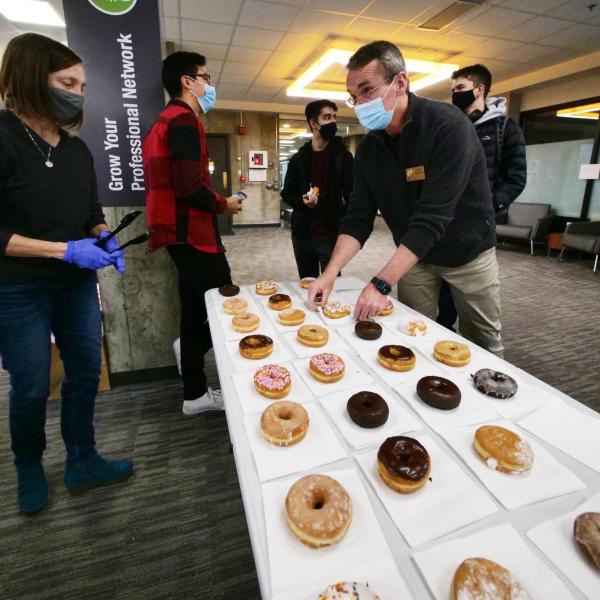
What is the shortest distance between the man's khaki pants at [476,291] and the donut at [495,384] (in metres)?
0.69

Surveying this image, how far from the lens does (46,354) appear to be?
1304 mm

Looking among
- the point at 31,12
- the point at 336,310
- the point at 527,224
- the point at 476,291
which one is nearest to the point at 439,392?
the point at 336,310

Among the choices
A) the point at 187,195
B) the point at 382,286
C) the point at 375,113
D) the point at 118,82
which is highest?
the point at 118,82

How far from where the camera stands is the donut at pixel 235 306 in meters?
1.46

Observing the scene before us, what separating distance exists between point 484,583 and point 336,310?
0.99 m

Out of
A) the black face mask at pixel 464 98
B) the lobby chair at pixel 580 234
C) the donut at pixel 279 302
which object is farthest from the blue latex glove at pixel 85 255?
the lobby chair at pixel 580 234

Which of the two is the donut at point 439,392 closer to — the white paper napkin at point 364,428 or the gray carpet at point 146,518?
the white paper napkin at point 364,428

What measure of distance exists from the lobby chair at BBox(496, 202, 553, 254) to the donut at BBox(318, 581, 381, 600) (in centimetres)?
752

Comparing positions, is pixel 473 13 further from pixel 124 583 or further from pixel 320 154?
pixel 124 583

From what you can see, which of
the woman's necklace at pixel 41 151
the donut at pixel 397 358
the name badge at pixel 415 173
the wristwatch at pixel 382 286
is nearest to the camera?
the donut at pixel 397 358

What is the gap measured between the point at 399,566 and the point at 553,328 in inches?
143

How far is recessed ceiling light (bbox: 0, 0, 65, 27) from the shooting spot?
3.76 m

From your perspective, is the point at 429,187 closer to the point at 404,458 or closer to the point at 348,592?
the point at 404,458

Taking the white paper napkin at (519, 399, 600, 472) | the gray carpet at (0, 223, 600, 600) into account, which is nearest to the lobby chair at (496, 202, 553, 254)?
the gray carpet at (0, 223, 600, 600)
